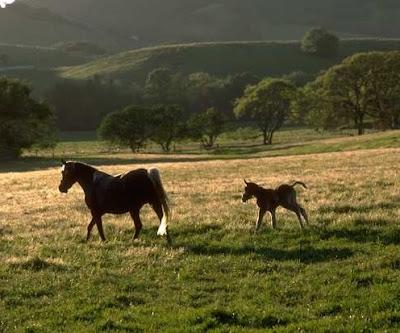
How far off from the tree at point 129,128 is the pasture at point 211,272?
264ft

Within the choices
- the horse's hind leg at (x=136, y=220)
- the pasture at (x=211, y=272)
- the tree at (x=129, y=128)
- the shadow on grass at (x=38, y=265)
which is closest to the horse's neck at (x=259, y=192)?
the pasture at (x=211, y=272)

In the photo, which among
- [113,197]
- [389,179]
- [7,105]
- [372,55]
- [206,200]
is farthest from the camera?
[372,55]

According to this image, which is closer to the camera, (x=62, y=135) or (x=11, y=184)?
(x=11, y=184)

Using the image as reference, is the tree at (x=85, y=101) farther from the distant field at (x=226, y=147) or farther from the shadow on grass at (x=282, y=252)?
the shadow on grass at (x=282, y=252)

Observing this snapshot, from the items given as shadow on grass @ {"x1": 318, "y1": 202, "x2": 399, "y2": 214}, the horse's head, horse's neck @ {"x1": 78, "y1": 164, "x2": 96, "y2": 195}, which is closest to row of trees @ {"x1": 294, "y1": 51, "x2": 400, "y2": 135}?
shadow on grass @ {"x1": 318, "y1": 202, "x2": 399, "y2": 214}

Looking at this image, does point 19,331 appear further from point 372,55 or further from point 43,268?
point 372,55

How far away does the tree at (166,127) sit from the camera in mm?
100625

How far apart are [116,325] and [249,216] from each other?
8940 mm

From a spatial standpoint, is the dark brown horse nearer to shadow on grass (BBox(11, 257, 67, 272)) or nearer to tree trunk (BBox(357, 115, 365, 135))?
shadow on grass (BBox(11, 257, 67, 272))

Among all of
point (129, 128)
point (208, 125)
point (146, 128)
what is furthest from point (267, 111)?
point (129, 128)

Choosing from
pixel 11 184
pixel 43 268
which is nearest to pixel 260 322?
pixel 43 268

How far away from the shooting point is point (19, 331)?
898cm

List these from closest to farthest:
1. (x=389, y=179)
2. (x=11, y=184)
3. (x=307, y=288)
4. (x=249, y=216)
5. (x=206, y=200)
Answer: (x=307, y=288), (x=249, y=216), (x=206, y=200), (x=389, y=179), (x=11, y=184)

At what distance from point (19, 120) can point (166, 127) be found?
1216 inches
